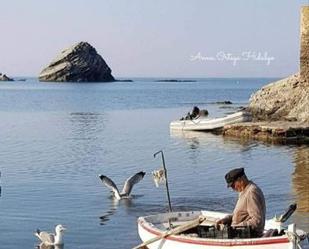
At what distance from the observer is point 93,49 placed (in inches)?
7047

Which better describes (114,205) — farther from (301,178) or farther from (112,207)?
(301,178)

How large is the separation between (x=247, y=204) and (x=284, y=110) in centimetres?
3277

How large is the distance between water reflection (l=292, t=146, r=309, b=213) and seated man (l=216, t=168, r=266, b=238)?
6426 mm

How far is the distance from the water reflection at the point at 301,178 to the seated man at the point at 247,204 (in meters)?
6.43

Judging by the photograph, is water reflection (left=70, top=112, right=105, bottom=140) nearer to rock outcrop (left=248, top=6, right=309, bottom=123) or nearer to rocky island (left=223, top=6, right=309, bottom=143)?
rocky island (left=223, top=6, right=309, bottom=143)

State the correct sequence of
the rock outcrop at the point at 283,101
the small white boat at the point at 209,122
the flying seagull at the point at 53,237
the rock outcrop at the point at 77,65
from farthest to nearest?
the rock outcrop at the point at 77,65
the rock outcrop at the point at 283,101
the small white boat at the point at 209,122
the flying seagull at the point at 53,237

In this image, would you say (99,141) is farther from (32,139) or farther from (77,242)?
(77,242)

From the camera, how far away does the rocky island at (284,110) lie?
35.6 meters

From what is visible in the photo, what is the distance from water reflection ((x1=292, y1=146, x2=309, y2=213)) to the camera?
19984 mm

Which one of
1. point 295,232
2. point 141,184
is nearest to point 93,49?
point 141,184

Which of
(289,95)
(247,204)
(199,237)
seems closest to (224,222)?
(199,237)

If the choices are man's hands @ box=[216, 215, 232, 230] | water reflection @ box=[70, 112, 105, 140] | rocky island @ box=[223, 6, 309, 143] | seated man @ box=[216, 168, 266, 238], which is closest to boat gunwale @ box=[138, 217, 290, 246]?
seated man @ box=[216, 168, 266, 238]

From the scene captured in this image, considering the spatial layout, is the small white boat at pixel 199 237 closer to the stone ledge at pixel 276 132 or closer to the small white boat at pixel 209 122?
the stone ledge at pixel 276 132

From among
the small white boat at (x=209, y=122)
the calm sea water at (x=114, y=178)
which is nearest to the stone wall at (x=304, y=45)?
the small white boat at (x=209, y=122)
